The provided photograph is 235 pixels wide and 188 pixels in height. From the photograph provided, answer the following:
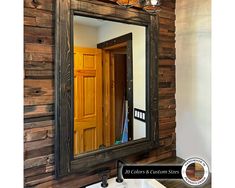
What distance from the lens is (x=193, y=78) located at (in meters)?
1.50

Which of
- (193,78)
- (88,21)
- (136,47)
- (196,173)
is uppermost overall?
(88,21)

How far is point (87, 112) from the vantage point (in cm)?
123

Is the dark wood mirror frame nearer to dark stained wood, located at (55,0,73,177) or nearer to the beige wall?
dark stained wood, located at (55,0,73,177)

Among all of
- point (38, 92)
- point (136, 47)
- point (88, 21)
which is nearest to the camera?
point (38, 92)

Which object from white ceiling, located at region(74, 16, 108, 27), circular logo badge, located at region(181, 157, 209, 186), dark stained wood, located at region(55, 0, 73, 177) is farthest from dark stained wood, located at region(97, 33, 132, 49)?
circular logo badge, located at region(181, 157, 209, 186)

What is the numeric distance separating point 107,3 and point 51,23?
1.24ft

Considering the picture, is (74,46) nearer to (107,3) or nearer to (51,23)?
(51,23)

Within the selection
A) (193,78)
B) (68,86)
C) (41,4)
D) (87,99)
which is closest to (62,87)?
(68,86)

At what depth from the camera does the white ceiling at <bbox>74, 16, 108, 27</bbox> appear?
1.15 meters

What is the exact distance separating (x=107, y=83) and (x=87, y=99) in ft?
0.61

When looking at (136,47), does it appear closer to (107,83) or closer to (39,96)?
(107,83)

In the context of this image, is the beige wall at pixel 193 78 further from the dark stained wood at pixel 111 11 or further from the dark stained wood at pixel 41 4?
the dark stained wood at pixel 41 4

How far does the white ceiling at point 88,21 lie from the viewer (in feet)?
3.78

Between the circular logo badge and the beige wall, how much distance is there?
0.06 metres
